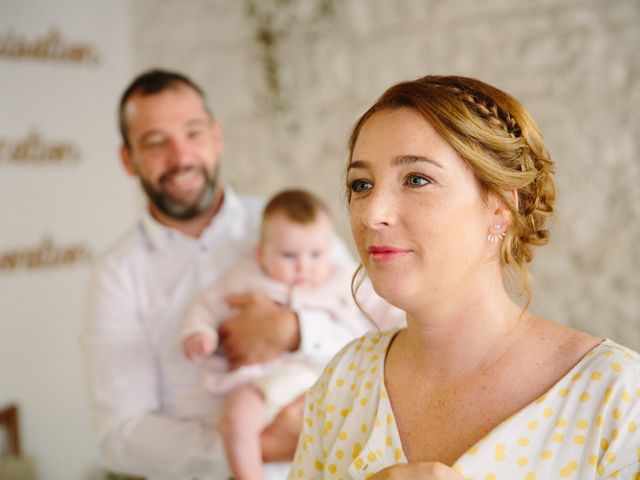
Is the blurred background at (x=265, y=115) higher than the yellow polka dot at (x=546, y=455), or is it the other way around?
the blurred background at (x=265, y=115)

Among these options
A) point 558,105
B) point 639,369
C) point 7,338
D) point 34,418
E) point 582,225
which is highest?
point 558,105

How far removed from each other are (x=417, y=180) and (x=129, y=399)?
1.35 metres

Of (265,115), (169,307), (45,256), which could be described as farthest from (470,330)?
(45,256)

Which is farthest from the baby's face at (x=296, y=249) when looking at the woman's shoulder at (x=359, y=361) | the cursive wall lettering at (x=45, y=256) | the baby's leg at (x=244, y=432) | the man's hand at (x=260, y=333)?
the cursive wall lettering at (x=45, y=256)

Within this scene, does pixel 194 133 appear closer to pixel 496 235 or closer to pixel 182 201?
pixel 182 201

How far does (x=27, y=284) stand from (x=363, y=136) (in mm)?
2614

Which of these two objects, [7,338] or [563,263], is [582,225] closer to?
[563,263]

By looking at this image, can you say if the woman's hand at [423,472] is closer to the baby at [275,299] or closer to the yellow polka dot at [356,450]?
the yellow polka dot at [356,450]

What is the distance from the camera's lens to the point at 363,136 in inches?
45.2

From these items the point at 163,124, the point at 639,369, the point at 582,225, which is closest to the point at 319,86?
the point at 163,124

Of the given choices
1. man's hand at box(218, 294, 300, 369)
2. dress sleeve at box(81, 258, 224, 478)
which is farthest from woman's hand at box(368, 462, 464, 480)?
dress sleeve at box(81, 258, 224, 478)

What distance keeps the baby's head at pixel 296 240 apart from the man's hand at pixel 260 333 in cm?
12

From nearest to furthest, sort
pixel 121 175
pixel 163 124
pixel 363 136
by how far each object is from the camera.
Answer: pixel 363 136, pixel 163 124, pixel 121 175

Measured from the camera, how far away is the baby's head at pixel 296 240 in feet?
6.48
